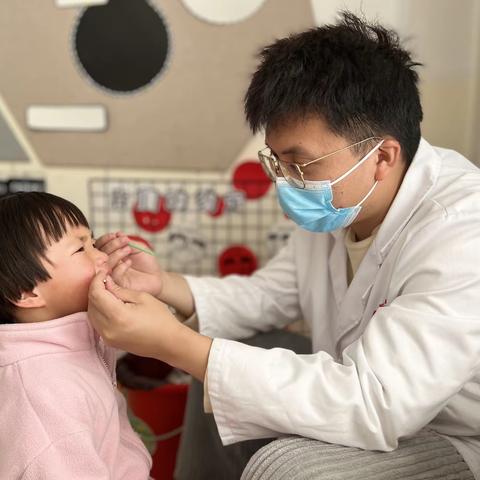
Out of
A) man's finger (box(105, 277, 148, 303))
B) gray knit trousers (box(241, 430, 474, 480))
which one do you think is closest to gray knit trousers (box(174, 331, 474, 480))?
gray knit trousers (box(241, 430, 474, 480))

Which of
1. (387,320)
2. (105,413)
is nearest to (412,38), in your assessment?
(387,320)

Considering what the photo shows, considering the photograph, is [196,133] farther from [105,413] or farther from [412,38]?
[105,413]

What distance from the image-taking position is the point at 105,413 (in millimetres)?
1067

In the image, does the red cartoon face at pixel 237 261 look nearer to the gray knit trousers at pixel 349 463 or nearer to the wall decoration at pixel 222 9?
the wall decoration at pixel 222 9

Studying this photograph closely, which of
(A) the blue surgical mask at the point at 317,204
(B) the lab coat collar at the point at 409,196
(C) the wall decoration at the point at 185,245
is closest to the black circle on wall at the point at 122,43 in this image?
(C) the wall decoration at the point at 185,245

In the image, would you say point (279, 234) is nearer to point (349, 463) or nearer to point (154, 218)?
point (154, 218)

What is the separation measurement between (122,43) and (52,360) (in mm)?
1166

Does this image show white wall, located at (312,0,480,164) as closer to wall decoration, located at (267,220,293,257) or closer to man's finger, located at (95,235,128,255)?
wall decoration, located at (267,220,293,257)

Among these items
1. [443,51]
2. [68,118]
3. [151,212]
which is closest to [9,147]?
[68,118]

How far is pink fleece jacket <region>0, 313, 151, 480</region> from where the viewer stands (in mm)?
957

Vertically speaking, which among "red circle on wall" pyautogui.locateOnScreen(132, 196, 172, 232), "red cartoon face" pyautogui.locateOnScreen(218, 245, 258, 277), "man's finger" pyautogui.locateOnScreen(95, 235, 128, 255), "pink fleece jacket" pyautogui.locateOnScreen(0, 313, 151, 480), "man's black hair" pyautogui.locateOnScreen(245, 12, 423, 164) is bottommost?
"red cartoon face" pyautogui.locateOnScreen(218, 245, 258, 277)

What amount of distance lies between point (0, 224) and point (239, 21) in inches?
42.2

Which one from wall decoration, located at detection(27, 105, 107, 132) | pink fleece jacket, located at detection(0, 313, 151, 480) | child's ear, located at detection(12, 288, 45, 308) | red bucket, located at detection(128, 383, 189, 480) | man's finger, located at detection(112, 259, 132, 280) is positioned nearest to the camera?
pink fleece jacket, located at detection(0, 313, 151, 480)

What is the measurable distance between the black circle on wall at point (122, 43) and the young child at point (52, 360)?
2.89 ft
